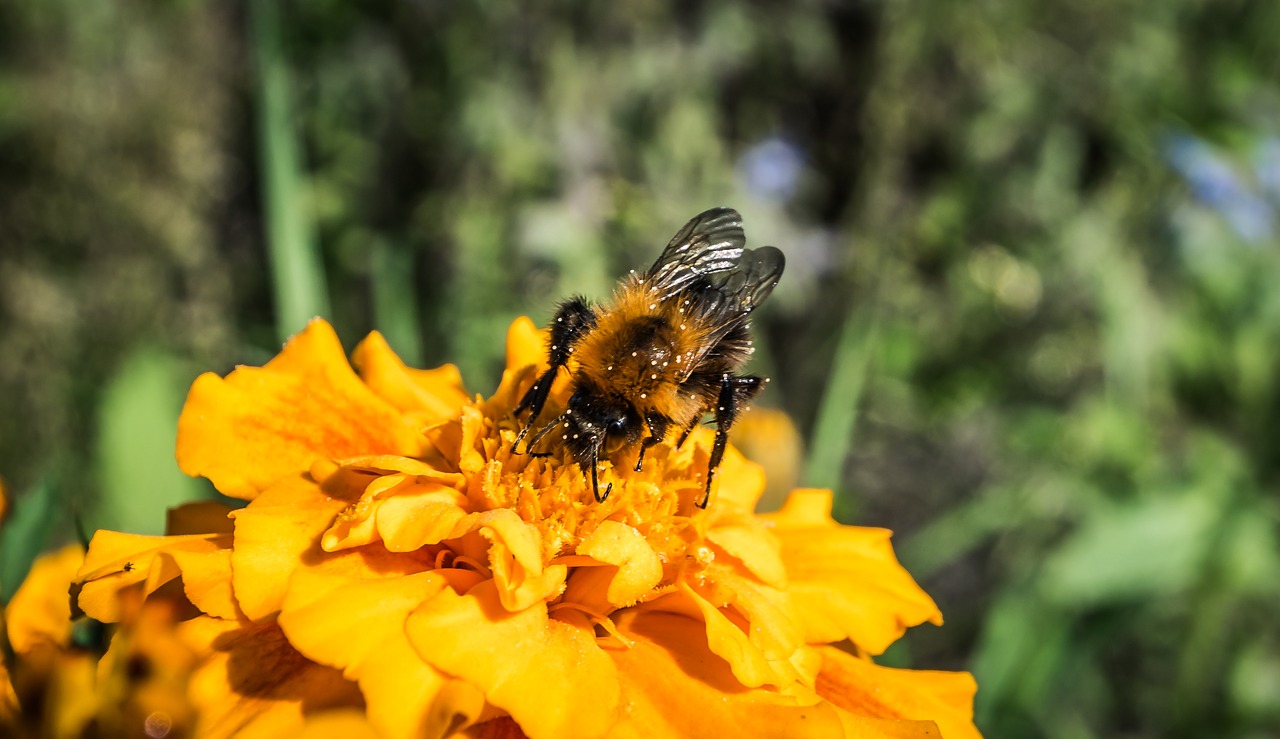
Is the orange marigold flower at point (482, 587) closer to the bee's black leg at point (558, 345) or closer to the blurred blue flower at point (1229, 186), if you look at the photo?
the bee's black leg at point (558, 345)

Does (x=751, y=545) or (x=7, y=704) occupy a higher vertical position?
(x=751, y=545)

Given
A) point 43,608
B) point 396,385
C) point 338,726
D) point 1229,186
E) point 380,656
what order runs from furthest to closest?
1. point 1229,186
2. point 396,385
3. point 43,608
4. point 380,656
5. point 338,726

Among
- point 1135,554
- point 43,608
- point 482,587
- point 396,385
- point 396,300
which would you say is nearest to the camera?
point 482,587

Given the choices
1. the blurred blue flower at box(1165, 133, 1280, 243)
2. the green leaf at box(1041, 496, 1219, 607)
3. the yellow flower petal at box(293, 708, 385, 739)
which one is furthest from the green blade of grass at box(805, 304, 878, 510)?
the yellow flower petal at box(293, 708, 385, 739)

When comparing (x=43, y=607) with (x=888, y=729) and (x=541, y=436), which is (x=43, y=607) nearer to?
(x=541, y=436)

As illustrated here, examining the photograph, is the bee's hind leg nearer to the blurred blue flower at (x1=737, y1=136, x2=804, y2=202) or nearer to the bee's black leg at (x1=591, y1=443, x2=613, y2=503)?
the bee's black leg at (x1=591, y1=443, x2=613, y2=503)

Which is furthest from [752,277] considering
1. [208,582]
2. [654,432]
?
[208,582]
